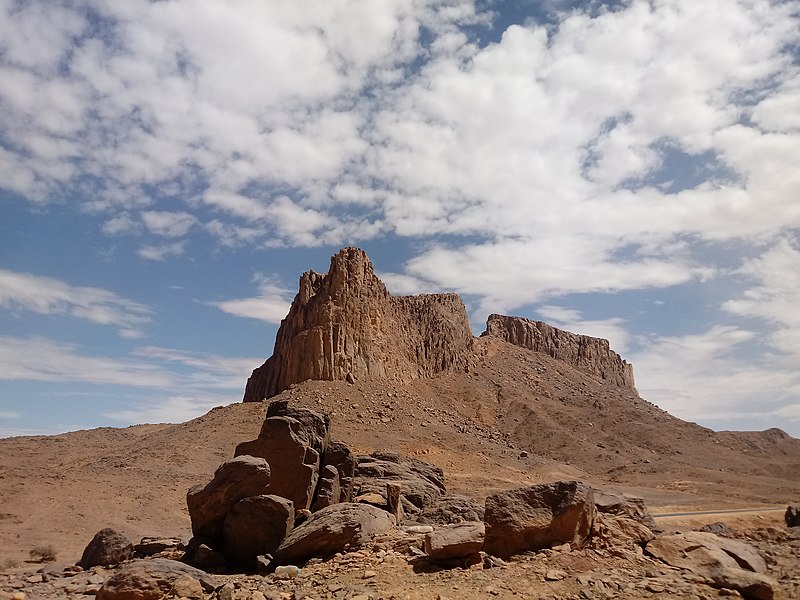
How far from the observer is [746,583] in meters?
10.1

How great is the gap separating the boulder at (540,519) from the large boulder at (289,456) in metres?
6.75

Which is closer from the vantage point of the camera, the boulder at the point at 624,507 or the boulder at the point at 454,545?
the boulder at the point at 454,545

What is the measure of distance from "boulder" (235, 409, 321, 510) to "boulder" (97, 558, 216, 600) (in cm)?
517

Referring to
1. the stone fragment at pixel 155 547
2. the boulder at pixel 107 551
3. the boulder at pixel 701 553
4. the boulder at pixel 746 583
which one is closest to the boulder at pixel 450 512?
the stone fragment at pixel 155 547

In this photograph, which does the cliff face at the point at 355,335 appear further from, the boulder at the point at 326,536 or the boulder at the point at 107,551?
the boulder at the point at 326,536

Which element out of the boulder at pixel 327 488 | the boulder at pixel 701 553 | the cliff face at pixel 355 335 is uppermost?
the cliff face at pixel 355 335

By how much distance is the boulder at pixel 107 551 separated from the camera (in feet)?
53.2

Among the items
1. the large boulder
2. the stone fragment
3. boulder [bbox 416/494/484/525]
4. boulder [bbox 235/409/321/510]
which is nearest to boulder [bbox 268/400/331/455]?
the large boulder

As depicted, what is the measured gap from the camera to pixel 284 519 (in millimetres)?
14086

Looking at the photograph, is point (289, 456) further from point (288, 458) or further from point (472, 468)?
point (472, 468)

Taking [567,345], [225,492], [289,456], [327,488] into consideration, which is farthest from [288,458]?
[567,345]

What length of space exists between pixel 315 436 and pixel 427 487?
5.27 meters

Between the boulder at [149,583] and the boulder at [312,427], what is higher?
the boulder at [312,427]

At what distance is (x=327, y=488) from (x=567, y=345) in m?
119
